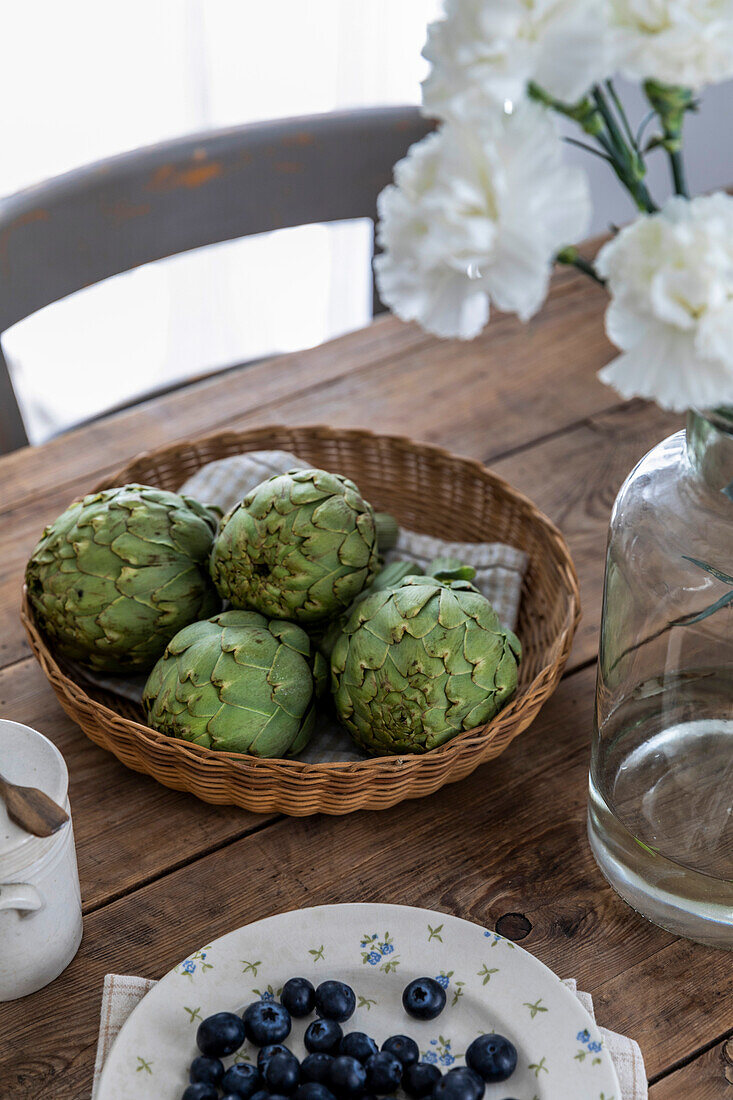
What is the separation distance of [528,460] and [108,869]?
57cm

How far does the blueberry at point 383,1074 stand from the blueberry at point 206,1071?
8 centimetres

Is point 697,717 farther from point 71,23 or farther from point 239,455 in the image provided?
point 71,23

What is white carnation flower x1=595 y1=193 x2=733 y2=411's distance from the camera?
1.26ft

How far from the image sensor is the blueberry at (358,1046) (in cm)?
59

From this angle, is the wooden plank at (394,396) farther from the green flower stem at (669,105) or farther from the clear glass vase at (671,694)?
the green flower stem at (669,105)

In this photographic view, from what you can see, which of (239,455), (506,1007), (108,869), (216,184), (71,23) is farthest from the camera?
(71,23)

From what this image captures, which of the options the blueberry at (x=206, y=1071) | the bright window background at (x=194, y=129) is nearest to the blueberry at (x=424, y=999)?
the blueberry at (x=206, y=1071)

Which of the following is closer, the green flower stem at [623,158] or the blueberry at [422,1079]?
the green flower stem at [623,158]

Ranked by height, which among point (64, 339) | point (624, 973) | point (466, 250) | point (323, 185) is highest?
point (466, 250)

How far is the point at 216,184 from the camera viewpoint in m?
1.25

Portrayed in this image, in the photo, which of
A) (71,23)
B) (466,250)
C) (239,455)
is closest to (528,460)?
(239,455)

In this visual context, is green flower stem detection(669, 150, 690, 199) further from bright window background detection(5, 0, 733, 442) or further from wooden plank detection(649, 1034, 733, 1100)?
bright window background detection(5, 0, 733, 442)

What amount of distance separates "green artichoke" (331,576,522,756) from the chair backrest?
62 cm

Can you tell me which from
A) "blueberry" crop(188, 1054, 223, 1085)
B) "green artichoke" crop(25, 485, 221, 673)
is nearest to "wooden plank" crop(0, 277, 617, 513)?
"green artichoke" crop(25, 485, 221, 673)
